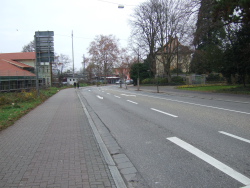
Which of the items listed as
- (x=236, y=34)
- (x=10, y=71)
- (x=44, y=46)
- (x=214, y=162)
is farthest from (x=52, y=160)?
(x=10, y=71)

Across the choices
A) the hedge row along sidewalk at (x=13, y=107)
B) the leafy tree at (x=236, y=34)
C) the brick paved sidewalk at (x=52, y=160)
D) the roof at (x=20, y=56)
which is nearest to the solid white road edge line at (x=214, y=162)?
the brick paved sidewalk at (x=52, y=160)

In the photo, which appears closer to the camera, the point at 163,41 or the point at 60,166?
the point at 60,166

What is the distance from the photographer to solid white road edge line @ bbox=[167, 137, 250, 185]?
3.64 metres

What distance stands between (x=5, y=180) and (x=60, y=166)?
3.12 feet

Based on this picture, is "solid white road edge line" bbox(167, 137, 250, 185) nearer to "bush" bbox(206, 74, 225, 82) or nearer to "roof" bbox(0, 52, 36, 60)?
"bush" bbox(206, 74, 225, 82)

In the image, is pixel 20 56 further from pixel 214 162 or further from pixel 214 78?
pixel 214 162

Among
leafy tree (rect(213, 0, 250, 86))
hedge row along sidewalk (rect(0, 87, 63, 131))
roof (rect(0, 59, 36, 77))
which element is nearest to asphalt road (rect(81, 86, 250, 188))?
hedge row along sidewalk (rect(0, 87, 63, 131))

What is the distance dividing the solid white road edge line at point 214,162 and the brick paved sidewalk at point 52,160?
6.48ft

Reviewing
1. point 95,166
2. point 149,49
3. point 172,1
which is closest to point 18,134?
point 95,166

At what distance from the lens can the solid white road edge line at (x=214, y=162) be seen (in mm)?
3637

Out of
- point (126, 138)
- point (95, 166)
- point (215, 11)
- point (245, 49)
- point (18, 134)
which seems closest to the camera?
point (95, 166)

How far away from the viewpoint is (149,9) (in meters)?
41.4

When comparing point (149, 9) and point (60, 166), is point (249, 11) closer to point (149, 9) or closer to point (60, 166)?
point (60, 166)

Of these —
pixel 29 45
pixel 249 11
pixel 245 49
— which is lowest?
pixel 245 49
